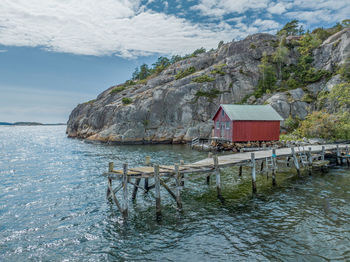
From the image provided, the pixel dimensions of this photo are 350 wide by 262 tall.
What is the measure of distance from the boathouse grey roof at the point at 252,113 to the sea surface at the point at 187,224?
19.1m

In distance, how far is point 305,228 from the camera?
1110cm

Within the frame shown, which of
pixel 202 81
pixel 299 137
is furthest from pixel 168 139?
pixel 299 137

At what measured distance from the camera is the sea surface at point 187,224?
370 inches

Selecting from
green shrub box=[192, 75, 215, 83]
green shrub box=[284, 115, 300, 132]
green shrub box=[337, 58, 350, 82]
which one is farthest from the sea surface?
green shrub box=[192, 75, 215, 83]

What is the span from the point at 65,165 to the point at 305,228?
26.3 meters

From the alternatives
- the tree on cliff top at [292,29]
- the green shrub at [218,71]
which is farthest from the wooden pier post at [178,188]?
the tree on cliff top at [292,29]

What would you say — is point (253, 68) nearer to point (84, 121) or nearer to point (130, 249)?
point (84, 121)

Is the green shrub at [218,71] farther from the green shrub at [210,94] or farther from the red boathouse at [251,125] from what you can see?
the red boathouse at [251,125]

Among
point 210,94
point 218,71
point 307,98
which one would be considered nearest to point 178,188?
point 307,98

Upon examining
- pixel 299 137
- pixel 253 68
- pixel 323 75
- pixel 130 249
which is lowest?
pixel 130 249

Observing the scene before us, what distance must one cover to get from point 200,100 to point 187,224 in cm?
4789

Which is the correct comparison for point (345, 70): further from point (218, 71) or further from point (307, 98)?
point (218, 71)

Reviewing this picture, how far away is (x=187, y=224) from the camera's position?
11.8m

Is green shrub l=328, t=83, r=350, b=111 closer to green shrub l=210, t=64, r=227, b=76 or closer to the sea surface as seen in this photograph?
the sea surface
